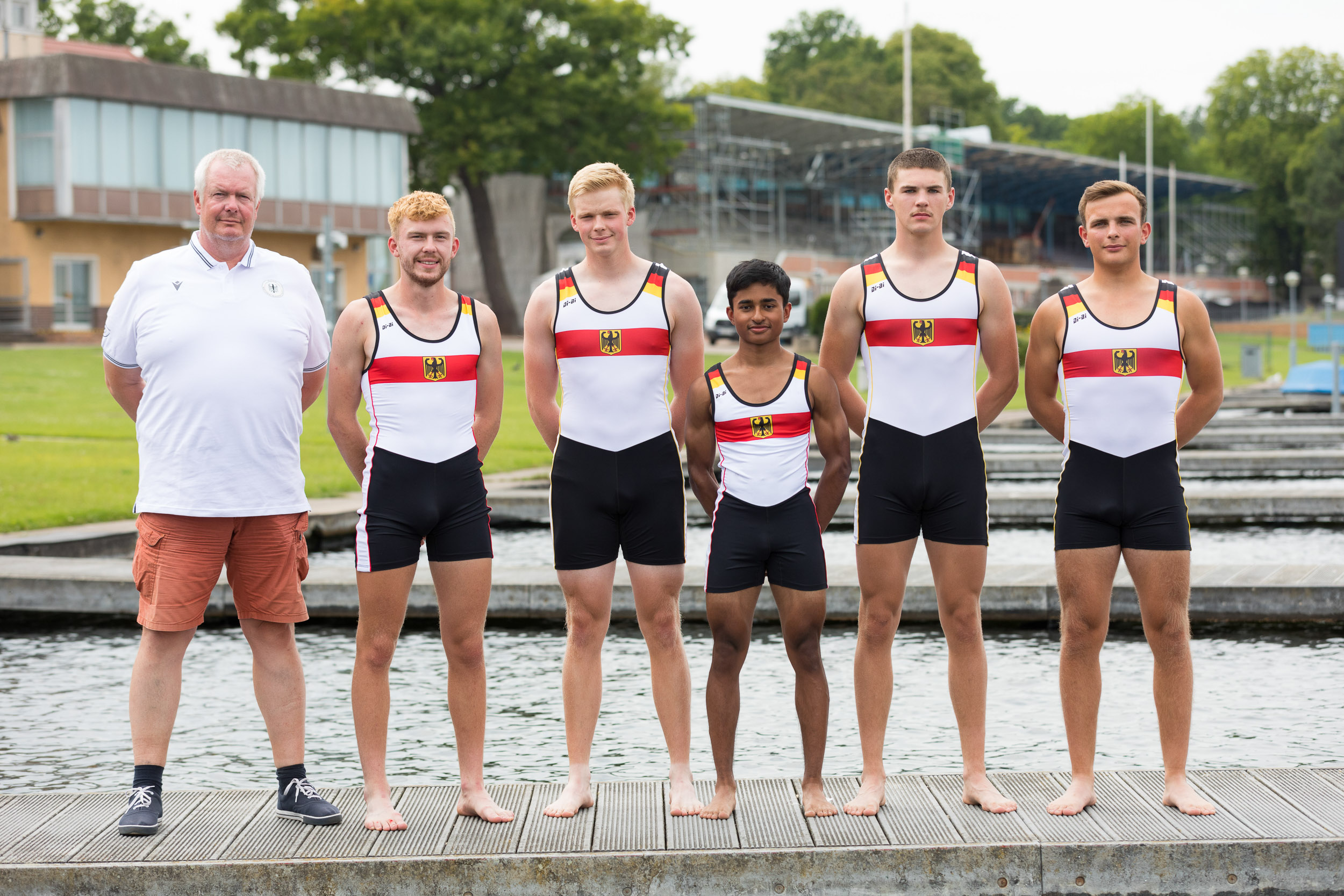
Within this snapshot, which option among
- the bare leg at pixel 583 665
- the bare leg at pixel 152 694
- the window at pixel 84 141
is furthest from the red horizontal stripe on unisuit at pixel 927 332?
the window at pixel 84 141

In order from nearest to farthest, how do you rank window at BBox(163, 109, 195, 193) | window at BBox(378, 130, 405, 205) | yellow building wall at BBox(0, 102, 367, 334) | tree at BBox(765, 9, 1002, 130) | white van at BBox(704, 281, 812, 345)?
yellow building wall at BBox(0, 102, 367, 334), window at BBox(163, 109, 195, 193), white van at BBox(704, 281, 812, 345), window at BBox(378, 130, 405, 205), tree at BBox(765, 9, 1002, 130)

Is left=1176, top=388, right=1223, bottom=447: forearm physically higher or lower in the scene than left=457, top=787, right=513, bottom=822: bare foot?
higher

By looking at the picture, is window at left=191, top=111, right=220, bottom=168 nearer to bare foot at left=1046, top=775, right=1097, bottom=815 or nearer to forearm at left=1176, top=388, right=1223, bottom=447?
forearm at left=1176, top=388, right=1223, bottom=447

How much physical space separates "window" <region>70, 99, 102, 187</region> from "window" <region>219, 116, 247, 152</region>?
4.29m

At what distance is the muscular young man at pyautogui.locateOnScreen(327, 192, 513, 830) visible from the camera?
504 centimetres

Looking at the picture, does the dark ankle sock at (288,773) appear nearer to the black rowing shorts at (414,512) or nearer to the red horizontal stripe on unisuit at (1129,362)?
the black rowing shorts at (414,512)

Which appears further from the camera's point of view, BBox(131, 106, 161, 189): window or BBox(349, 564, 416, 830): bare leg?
BBox(131, 106, 161, 189): window

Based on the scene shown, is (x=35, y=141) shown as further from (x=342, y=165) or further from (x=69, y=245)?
(x=342, y=165)

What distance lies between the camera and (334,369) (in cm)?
507

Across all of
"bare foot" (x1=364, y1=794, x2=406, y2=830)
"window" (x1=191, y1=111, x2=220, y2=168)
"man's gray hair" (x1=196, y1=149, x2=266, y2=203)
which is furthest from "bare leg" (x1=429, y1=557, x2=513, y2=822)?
"window" (x1=191, y1=111, x2=220, y2=168)

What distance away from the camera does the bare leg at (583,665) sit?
17.0 ft

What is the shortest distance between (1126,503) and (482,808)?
242 centimetres

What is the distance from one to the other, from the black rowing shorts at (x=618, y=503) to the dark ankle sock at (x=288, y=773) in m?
1.12

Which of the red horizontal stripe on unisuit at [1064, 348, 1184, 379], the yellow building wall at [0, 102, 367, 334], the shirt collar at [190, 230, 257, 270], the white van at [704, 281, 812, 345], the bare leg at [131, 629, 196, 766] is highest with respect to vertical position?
the yellow building wall at [0, 102, 367, 334]
